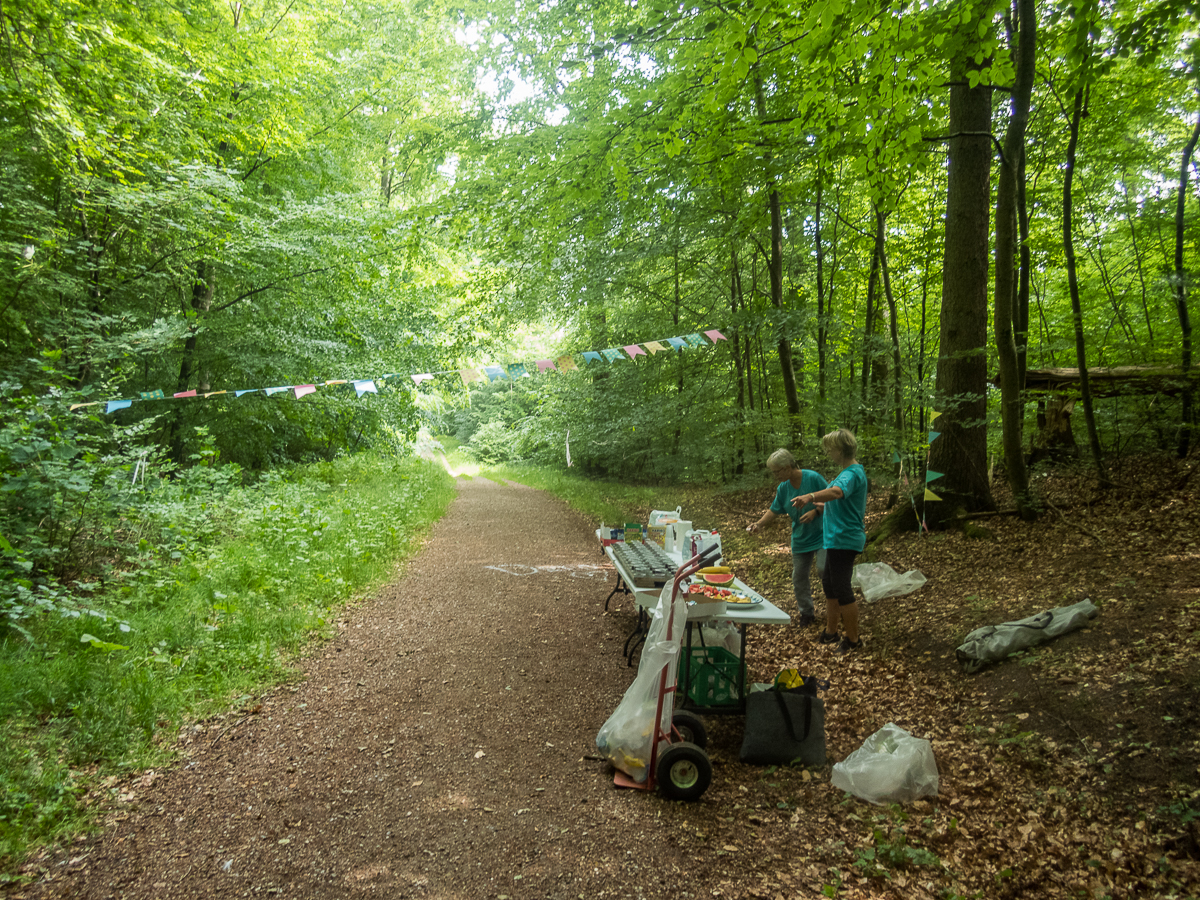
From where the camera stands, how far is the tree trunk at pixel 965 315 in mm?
6219

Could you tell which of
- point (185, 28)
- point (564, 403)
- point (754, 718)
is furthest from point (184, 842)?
point (564, 403)

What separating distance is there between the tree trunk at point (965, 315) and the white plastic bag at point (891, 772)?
3976 mm

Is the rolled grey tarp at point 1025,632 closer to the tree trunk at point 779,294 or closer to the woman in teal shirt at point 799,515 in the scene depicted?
the woman in teal shirt at point 799,515

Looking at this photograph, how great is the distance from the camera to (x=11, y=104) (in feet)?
23.2

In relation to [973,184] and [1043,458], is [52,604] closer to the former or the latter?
[973,184]

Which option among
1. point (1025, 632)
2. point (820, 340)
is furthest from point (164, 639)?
point (820, 340)

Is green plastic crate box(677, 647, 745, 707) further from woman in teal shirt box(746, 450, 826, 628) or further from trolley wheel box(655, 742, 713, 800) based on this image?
woman in teal shirt box(746, 450, 826, 628)

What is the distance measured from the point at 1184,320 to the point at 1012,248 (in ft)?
6.76

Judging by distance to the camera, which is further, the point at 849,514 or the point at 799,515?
the point at 799,515

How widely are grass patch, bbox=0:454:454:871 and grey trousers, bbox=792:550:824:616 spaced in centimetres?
418

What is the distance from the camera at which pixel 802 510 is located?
521cm

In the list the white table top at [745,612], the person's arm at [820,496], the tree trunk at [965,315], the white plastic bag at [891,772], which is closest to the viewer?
the white plastic bag at [891,772]

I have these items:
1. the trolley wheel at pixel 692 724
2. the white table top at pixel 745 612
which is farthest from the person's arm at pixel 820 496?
the trolley wheel at pixel 692 724

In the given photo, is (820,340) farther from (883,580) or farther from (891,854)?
(891,854)
